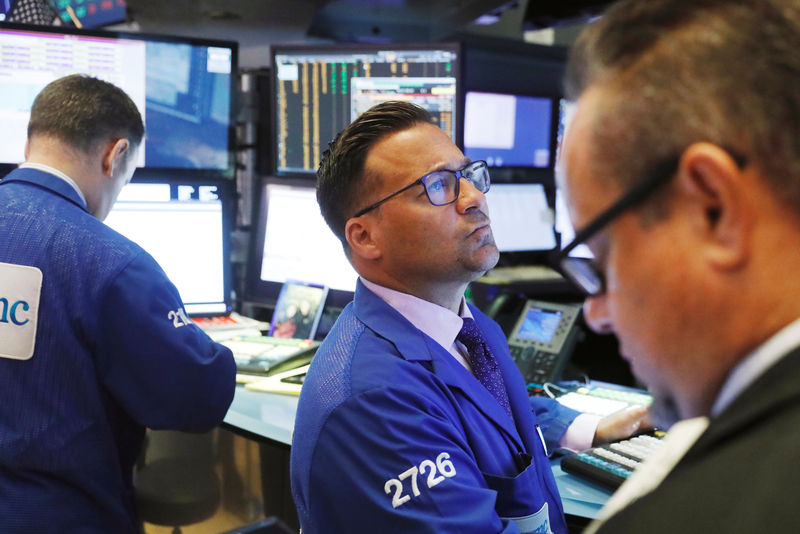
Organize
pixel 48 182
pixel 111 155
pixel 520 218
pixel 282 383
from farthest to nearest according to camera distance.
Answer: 1. pixel 520 218
2. pixel 282 383
3. pixel 111 155
4. pixel 48 182

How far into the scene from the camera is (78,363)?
4.68 feet

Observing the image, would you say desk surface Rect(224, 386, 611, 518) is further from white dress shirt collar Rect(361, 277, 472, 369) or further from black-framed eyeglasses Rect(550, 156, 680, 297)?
black-framed eyeglasses Rect(550, 156, 680, 297)

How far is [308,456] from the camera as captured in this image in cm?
105

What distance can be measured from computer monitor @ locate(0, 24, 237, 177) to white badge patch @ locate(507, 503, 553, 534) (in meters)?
1.65

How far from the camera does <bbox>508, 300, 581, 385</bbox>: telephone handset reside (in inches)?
71.6

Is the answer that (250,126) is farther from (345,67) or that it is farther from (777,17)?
(777,17)

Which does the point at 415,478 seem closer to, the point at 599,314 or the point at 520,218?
the point at 599,314

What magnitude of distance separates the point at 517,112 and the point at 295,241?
131cm

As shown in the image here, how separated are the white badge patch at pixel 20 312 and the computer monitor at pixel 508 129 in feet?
6.15

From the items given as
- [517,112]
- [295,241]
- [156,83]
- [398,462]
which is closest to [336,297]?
[295,241]

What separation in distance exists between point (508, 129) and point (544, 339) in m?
1.46

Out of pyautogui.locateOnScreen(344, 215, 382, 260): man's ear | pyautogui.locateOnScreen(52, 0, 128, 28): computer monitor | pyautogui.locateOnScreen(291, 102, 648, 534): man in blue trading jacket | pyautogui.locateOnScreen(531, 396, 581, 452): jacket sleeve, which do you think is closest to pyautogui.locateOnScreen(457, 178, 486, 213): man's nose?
pyautogui.locateOnScreen(291, 102, 648, 534): man in blue trading jacket

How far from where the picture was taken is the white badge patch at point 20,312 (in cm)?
141

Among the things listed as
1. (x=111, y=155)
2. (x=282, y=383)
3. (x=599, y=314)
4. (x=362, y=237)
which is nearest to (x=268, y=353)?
(x=282, y=383)
